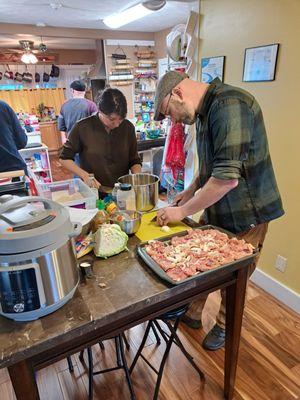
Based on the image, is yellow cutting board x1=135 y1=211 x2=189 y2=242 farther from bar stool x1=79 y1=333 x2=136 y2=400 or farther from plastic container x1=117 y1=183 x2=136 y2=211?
bar stool x1=79 y1=333 x2=136 y2=400

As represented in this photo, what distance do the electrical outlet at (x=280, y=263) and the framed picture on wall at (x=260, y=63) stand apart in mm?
1306

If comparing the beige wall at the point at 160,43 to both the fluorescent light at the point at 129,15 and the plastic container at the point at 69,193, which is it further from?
the plastic container at the point at 69,193

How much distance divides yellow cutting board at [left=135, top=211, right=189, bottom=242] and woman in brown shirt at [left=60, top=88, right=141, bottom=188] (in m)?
0.67

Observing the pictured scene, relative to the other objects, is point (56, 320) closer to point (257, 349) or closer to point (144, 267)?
point (144, 267)

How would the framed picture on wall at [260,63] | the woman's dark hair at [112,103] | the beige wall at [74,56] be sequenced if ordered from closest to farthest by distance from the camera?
1. the woman's dark hair at [112,103]
2. the framed picture on wall at [260,63]
3. the beige wall at [74,56]

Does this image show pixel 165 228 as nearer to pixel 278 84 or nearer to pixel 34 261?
pixel 34 261

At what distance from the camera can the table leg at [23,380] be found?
31.0 inches

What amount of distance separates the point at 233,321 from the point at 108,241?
0.70 metres

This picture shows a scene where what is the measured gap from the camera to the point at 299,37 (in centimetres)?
176

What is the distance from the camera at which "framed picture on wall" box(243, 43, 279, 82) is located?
76.2 inches

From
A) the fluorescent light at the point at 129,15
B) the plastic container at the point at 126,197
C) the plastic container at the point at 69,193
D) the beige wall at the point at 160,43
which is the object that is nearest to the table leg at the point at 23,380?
the plastic container at the point at 69,193

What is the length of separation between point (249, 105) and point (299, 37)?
0.89 meters

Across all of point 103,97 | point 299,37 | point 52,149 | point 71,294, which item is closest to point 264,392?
point 71,294

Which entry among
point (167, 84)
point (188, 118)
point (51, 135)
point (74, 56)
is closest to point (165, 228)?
point (188, 118)
